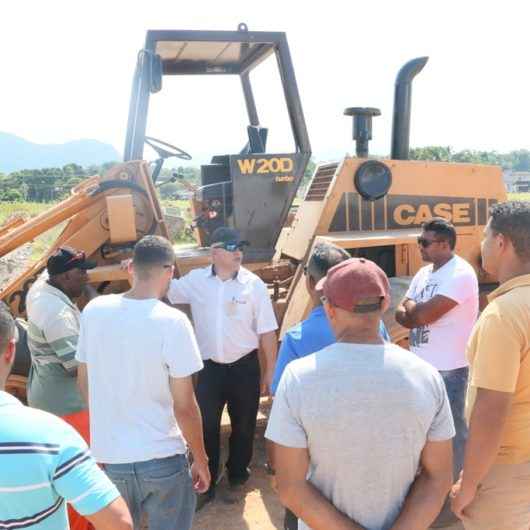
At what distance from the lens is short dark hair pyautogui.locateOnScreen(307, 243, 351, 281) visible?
252cm

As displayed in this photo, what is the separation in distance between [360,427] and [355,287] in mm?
387

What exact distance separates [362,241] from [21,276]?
2433 millimetres

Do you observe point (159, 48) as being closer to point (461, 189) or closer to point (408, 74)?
point (408, 74)

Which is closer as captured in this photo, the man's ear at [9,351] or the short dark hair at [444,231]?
the man's ear at [9,351]

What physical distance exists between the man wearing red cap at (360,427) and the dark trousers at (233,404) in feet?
6.94

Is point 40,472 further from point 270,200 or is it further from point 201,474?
point 270,200

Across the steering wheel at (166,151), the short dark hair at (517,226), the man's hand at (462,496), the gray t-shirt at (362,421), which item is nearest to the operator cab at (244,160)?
the steering wheel at (166,151)

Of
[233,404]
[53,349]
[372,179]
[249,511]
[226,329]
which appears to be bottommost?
[249,511]

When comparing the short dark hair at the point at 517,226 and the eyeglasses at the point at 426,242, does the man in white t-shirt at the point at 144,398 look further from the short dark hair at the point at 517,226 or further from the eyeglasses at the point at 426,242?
the eyeglasses at the point at 426,242

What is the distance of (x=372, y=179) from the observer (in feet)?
15.8

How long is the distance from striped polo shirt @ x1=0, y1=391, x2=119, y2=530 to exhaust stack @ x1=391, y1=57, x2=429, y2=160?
4.18 m

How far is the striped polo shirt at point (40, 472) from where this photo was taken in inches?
55.9

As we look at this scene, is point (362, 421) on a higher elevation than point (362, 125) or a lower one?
lower

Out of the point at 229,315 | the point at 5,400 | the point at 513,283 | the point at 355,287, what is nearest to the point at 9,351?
the point at 5,400
